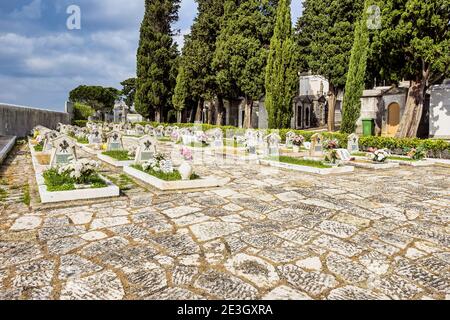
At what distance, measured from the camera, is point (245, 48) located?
2958cm

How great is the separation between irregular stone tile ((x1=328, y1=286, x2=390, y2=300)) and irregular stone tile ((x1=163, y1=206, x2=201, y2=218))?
3.25m

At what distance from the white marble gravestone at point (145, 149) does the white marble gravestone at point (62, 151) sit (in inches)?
85.5

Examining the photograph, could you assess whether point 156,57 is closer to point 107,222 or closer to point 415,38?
point 415,38

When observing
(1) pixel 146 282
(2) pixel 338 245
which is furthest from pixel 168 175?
(1) pixel 146 282

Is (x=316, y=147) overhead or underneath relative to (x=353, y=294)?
overhead

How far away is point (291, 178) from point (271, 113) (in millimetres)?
16650

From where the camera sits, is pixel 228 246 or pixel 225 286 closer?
pixel 225 286

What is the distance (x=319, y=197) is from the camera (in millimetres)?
7426

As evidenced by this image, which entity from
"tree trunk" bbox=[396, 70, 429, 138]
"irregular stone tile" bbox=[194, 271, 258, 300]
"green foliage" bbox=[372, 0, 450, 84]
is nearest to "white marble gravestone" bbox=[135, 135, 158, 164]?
"irregular stone tile" bbox=[194, 271, 258, 300]

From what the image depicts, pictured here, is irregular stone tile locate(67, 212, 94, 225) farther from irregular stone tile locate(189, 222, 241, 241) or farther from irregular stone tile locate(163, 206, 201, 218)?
irregular stone tile locate(189, 222, 241, 241)

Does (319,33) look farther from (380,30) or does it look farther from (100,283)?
(100,283)

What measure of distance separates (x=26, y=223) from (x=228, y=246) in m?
3.47

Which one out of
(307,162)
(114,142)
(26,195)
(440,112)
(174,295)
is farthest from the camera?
(440,112)

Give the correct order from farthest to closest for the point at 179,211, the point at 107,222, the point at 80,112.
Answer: the point at 80,112 → the point at 179,211 → the point at 107,222
